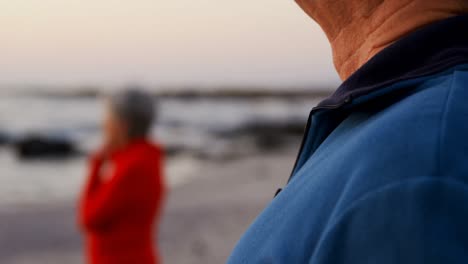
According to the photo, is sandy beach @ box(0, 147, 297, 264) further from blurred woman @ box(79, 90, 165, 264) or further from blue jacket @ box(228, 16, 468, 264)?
blue jacket @ box(228, 16, 468, 264)

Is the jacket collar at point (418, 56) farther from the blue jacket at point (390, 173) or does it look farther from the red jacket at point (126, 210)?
the red jacket at point (126, 210)

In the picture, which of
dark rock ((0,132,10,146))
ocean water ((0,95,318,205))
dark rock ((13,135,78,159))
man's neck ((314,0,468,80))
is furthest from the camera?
dark rock ((0,132,10,146))

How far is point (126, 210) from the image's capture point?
4.00 m

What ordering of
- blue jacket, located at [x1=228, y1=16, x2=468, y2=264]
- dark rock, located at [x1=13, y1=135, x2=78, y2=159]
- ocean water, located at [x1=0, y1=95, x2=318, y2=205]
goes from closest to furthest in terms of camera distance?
blue jacket, located at [x1=228, y1=16, x2=468, y2=264]
ocean water, located at [x1=0, y1=95, x2=318, y2=205]
dark rock, located at [x1=13, y1=135, x2=78, y2=159]

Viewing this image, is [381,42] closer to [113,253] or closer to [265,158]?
[113,253]

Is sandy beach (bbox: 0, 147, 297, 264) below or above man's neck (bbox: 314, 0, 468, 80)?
below

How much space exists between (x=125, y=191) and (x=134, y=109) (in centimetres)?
56

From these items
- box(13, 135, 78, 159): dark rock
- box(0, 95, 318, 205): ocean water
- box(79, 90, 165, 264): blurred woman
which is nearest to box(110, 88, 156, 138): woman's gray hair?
box(79, 90, 165, 264): blurred woman

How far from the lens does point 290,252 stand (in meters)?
0.98

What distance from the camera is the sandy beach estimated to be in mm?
8234

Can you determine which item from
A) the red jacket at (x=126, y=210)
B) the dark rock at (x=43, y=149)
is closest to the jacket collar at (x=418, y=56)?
the red jacket at (x=126, y=210)

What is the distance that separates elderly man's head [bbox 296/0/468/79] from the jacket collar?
2.1 inches

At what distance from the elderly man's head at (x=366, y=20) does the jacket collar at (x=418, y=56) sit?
0.05 metres

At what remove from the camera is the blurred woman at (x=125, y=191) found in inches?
155
